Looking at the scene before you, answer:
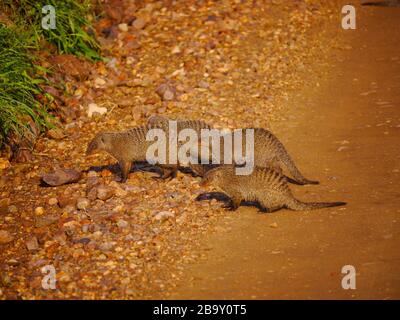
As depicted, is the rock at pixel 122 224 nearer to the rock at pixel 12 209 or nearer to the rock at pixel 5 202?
the rock at pixel 12 209

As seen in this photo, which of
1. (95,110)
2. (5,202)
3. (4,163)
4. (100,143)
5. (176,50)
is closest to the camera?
(5,202)

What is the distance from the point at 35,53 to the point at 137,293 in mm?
4642

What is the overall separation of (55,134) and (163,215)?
2370 mm

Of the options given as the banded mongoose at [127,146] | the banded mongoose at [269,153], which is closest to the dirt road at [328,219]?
the banded mongoose at [269,153]

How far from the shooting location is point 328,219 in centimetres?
556

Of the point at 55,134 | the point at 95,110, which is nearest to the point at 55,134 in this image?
the point at 55,134

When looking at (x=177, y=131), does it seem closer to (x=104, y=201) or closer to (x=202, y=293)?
(x=104, y=201)

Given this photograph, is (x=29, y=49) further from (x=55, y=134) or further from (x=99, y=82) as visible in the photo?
(x=55, y=134)

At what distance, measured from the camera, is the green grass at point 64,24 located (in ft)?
28.2

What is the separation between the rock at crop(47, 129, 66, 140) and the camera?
7.62 meters

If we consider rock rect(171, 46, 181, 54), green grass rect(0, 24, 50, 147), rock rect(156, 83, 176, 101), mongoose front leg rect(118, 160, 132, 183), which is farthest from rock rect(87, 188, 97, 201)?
rock rect(171, 46, 181, 54)

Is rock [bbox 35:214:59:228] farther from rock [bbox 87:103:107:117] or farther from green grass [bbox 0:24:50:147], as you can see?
rock [bbox 87:103:107:117]

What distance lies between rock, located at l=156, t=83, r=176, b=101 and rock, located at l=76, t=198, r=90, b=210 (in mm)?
2289
